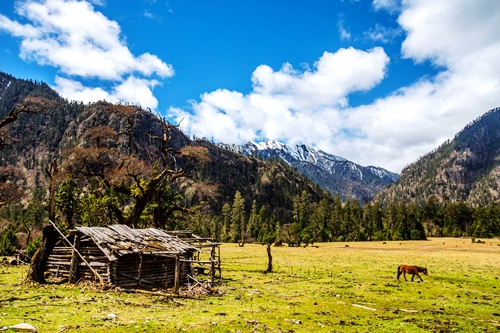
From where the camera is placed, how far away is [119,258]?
25922 millimetres

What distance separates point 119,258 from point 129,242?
1.86m

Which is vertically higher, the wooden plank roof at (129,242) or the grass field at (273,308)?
the wooden plank roof at (129,242)

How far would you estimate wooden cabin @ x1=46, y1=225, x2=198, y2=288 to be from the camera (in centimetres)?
2581

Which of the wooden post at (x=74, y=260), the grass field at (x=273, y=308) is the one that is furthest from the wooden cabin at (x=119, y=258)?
the grass field at (x=273, y=308)

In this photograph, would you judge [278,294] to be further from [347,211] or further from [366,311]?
[347,211]

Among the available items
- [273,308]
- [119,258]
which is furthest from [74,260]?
[273,308]

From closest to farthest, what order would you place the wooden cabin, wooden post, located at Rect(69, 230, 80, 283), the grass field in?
the grass field, the wooden cabin, wooden post, located at Rect(69, 230, 80, 283)

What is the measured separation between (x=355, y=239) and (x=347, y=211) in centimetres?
1638

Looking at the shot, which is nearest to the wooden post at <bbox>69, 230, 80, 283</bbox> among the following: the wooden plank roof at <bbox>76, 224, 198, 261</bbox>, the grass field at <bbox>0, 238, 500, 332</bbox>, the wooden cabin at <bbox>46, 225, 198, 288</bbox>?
the wooden cabin at <bbox>46, 225, 198, 288</bbox>

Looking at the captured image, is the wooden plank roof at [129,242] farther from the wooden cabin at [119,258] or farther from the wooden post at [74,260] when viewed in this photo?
the wooden post at [74,260]

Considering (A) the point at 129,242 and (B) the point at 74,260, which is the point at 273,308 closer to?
(A) the point at 129,242

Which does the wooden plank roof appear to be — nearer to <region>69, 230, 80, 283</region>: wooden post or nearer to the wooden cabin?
the wooden cabin

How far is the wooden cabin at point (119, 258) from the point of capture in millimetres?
25812

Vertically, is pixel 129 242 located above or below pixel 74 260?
above
